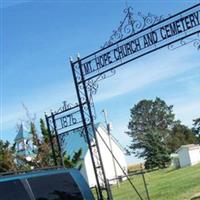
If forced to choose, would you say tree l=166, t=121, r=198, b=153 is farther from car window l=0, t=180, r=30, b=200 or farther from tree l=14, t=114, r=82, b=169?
car window l=0, t=180, r=30, b=200

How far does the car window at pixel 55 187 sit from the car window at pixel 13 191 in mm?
224

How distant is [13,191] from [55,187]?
87 centimetres

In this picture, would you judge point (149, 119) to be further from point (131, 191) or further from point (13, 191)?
point (13, 191)

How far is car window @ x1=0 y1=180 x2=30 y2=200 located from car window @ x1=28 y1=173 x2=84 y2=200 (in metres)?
0.22

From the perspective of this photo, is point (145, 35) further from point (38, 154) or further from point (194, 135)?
point (194, 135)

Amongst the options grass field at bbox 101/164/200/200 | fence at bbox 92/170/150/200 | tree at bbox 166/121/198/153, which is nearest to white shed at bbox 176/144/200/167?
fence at bbox 92/170/150/200

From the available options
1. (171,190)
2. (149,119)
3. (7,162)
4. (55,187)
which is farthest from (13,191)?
(149,119)

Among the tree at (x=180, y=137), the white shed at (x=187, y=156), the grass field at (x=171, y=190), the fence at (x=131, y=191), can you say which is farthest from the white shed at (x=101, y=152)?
the tree at (x=180, y=137)

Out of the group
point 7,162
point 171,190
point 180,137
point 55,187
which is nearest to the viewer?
point 55,187

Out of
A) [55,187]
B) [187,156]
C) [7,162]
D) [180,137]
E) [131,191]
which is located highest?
[180,137]

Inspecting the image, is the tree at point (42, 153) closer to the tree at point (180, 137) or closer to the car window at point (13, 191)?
the car window at point (13, 191)

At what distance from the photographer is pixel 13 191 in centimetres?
791

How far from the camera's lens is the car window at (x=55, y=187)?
832 centimetres

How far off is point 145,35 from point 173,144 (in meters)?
89.8
